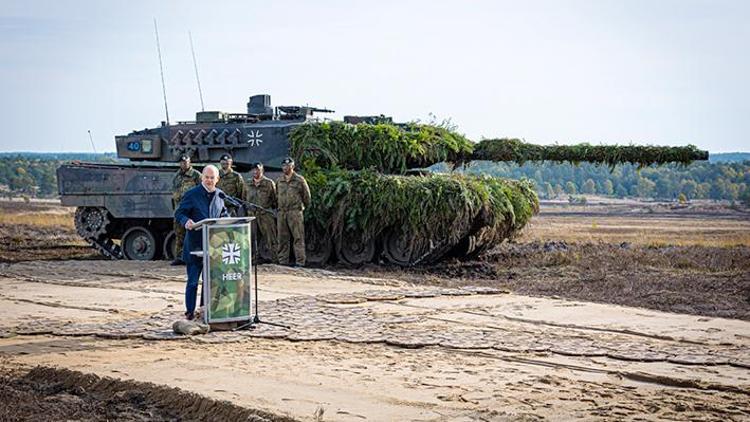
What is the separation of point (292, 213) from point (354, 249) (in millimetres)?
1745

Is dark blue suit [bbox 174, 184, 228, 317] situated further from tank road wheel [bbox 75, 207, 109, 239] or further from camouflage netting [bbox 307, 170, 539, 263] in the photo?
tank road wheel [bbox 75, 207, 109, 239]

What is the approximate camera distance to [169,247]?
72.4 feet

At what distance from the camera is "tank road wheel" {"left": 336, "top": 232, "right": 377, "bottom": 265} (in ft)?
68.7

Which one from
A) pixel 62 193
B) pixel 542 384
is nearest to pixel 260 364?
pixel 542 384

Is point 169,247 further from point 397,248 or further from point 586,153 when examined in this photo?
point 586,153

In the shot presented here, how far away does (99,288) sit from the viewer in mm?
16312

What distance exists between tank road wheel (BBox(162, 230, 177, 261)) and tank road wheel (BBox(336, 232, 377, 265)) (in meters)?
3.11

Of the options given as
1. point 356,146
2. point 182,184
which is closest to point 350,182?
point 356,146

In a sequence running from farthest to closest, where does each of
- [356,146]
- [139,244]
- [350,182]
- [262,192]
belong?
1. [139,244]
2. [356,146]
3. [350,182]
4. [262,192]

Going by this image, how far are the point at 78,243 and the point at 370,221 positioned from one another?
32.5 ft

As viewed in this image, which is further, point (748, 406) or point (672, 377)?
point (672, 377)

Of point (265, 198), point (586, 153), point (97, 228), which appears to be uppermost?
point (586, 153)

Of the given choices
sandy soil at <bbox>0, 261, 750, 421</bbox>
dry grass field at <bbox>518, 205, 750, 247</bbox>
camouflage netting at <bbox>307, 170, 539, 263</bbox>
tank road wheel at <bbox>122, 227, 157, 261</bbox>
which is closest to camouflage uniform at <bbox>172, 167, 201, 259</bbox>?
camouflage netting at <bbox>307, 170, 539, 263</bbox>

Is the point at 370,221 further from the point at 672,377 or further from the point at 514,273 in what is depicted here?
the point at 672,377
